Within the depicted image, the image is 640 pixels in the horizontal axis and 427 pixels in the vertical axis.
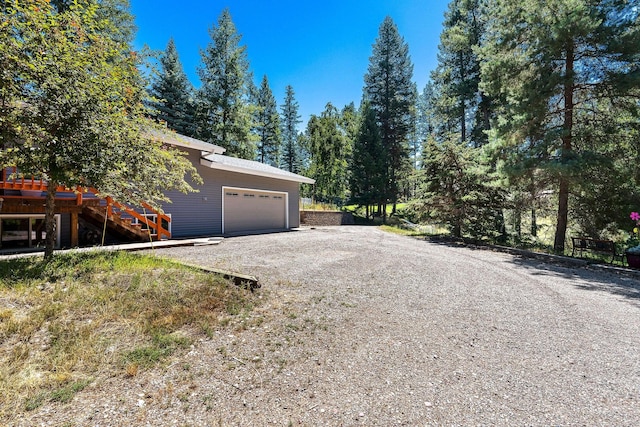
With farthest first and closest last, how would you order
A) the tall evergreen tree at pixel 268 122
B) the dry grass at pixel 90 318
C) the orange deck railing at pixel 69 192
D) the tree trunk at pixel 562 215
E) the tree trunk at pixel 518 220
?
1. the tall evergreen tree at pixel 268 122
2. the tree trunk at pixel 518 220
3. the tree trunk at pixel 562 215
4. the orange deck railing at pixel 69 192
5. the dry grass at pixel 90 318

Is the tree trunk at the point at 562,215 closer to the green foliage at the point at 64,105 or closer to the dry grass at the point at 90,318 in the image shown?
the dry grass at the point at 90,318

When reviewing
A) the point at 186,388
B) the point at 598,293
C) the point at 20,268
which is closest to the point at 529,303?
the point at 598,293

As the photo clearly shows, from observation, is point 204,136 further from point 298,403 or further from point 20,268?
point 298,403

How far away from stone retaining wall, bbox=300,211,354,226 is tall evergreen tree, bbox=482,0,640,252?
45.7 ft

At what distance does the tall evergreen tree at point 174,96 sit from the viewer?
2155 centimetres

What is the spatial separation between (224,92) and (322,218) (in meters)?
12.8

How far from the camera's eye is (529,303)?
448 cm

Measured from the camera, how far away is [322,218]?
2212 cm

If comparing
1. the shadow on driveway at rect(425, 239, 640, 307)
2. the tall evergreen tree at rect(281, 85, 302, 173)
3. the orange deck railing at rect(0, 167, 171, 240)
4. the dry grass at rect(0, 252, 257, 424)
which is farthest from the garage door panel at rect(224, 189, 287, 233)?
the tall evergreen tree at rect(281, 85, 302, 173)

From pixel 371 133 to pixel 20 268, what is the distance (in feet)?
79.5

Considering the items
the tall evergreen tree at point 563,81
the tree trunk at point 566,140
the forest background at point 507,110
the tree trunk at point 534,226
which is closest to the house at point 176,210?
the forest background at point 507,110

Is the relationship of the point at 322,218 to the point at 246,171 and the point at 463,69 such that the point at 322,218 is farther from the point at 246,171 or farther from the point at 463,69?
the point at 463,69

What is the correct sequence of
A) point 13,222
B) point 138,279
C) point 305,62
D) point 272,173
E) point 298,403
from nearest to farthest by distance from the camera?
point 298,403, point 138,279, point 13,222, point 272,173, point 305,62

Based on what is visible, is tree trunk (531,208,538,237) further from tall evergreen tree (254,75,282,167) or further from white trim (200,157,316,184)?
tall evergreen tree (254,75,282,167)
